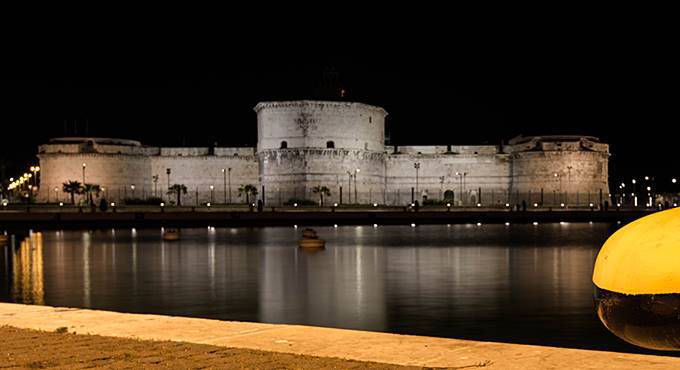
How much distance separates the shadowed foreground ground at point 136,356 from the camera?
6.79 m

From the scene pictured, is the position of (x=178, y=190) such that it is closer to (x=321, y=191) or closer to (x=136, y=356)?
(x=321, y=191)

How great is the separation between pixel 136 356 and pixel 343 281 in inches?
611

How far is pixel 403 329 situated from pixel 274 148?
59929mm

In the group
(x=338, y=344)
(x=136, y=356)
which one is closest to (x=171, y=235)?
(x=338, y=344)

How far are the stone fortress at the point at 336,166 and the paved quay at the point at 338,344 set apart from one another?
63.5 meters

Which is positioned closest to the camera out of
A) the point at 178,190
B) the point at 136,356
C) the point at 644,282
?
the point at 644,282

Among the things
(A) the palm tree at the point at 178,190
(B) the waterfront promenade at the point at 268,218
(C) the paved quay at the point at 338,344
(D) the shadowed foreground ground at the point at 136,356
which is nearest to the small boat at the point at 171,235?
(B) the waterfront promenade at the point at 268,218

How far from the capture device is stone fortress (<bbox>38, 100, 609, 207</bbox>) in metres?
73.4

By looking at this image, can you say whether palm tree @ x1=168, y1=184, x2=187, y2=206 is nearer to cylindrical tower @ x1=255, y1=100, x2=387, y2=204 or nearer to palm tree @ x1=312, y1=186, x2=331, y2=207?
cylindrical tower @ x1=255, y1=100, x2=387, y2=204

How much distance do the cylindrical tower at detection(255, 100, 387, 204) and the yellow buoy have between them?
228ft

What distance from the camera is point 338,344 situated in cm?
772

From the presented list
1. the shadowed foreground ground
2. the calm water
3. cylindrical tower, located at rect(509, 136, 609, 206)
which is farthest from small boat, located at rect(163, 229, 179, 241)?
cylindrical tower, located at rect(509, 136, 609, 206)

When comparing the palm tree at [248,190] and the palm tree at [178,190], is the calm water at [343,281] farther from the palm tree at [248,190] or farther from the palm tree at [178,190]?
the palm tree at [248,190]

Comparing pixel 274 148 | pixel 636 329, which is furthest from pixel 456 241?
pixel 274 148
